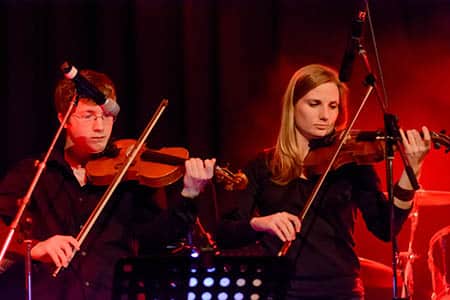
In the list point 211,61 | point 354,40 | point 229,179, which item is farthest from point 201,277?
point 211,61

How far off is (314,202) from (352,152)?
224mm

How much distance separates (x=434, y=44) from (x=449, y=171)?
23.8 inches

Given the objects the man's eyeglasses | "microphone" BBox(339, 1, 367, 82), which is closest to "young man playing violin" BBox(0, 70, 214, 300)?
the man's eyeglasses

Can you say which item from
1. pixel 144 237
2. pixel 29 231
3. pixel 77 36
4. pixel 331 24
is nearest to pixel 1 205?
pixel 29 231

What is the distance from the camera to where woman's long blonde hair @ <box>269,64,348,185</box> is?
249 cm

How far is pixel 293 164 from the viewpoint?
2.49 meters

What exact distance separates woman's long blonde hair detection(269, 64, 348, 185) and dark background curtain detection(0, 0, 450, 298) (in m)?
0.70

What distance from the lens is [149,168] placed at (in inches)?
98.0

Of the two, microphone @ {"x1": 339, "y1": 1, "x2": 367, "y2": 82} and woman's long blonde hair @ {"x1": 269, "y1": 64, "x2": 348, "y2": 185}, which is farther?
woman's long blonde hair @ {"x1": 269, "y1": 64, "x2": 348, "y2": 185}

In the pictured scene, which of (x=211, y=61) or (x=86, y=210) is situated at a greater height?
(x=211, y=61)

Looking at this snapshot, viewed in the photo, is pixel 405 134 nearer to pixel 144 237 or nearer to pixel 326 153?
pixel 326 153

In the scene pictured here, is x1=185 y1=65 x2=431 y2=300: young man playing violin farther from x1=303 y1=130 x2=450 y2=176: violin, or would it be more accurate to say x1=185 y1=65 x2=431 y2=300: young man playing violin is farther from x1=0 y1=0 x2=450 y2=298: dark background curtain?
x1=0 y1=0 x2=450 y2=298: dark background curtain

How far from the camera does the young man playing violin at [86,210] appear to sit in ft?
7.63

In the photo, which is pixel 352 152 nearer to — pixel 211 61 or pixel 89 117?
pixel 89 117
